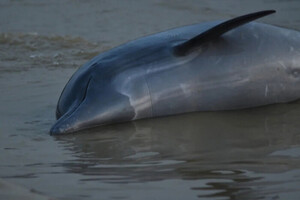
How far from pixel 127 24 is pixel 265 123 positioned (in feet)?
23.1

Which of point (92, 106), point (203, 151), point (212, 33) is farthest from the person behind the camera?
point (212, 33)

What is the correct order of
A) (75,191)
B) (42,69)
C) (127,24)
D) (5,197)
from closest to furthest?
(5,197)
(75,191)
(42,69)
(127,24)

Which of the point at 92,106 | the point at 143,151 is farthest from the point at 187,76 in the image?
the point at 143,151

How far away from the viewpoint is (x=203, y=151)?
509 centimetres

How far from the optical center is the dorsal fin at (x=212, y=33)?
237 inches

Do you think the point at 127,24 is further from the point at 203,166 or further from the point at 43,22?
the point at 203,166

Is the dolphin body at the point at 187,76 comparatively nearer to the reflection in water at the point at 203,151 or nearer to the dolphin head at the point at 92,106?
the dolphin head at the point at 92,106

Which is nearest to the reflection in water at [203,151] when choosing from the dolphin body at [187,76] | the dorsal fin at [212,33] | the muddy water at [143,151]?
the muddy water at [143,151]

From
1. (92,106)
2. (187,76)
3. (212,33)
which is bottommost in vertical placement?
(92,106)

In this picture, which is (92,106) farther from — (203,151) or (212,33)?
(203,151)

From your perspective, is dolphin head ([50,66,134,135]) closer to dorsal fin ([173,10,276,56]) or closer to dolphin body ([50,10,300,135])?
dolphin body ([50,10,300,135])

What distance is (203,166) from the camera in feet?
15.2

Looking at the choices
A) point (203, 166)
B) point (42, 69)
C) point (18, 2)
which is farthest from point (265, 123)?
point (18, 2)

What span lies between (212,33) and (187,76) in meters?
0.40
